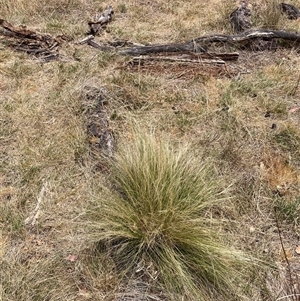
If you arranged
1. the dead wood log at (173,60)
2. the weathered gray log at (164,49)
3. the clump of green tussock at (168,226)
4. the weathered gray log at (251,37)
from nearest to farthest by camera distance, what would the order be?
the clump of green tussock at (168,226) < the dead wood log at (173,60) < the weathered gray log at (164,49) < the weathered gray log at (251,37)

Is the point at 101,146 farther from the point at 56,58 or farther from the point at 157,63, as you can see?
the point at 56,58

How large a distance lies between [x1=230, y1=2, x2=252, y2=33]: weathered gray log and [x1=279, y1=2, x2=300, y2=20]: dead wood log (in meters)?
0.63

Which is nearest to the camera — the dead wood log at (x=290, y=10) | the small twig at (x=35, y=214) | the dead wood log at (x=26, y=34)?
the small twig at (x=35, y=214)

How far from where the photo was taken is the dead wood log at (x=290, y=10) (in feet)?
18.0

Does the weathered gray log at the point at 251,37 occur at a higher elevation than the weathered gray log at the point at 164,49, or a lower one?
higher

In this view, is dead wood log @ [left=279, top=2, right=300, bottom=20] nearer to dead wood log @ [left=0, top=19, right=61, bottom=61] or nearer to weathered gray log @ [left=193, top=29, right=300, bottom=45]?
weathered gray log @ [left=193, top=29, right=300, bottom=45]

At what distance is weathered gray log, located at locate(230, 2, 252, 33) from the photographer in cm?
505

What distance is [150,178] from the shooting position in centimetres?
235

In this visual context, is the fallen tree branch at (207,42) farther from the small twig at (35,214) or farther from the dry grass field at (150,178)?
the small twig at (35,214)

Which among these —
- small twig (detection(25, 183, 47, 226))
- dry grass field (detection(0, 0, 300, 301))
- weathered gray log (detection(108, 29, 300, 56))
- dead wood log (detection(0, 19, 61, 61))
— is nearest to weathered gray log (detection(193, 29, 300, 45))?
weathered gray log (detection(108, 29, 300, 56))

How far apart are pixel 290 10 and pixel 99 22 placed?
288cm

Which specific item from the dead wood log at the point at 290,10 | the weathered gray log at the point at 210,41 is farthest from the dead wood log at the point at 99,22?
the dead wood log at the point at 290,10

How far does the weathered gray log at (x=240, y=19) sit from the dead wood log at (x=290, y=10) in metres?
0.63

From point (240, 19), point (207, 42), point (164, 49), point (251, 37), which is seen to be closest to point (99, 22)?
point (164, 49)
